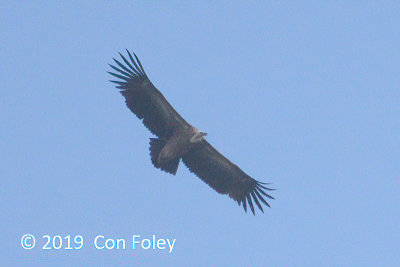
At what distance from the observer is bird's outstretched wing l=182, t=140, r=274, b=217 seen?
74.5 ft

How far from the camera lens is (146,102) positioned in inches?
850

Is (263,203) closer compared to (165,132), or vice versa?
(165,132)

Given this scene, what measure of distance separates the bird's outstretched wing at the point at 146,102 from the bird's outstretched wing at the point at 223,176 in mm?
1231

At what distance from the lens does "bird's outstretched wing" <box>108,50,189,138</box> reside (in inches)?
844

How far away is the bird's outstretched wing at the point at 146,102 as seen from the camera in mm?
21438

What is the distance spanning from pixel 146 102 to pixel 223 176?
3.31m

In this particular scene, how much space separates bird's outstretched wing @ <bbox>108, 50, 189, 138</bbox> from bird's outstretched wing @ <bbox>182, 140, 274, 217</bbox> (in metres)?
1.23

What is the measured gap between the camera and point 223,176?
23.2m

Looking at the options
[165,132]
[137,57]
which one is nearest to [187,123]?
[165,132]

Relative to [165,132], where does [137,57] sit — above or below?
above

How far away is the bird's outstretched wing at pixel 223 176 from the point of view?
74.5 feet

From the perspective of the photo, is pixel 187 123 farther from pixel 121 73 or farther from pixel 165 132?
pixel 121 73

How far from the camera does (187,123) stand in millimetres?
21672

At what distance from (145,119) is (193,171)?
88.8 inches
